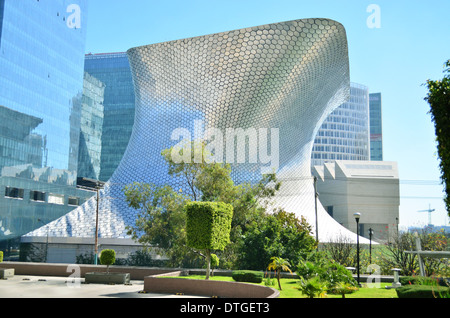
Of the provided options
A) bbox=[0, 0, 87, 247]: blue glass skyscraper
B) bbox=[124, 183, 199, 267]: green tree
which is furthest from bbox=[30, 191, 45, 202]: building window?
bbox=[124, 183, 199, 267]: green tree

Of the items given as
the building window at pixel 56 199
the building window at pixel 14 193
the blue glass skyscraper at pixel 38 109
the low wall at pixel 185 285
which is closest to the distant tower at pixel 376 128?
the blue glass skyscraper at pixel 38 109

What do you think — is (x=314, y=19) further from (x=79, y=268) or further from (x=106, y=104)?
(x=106, y=104)

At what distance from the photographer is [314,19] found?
110ft

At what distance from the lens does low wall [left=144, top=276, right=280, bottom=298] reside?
1702cm

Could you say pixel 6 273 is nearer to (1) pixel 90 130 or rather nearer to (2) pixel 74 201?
(2) pixel 74 201

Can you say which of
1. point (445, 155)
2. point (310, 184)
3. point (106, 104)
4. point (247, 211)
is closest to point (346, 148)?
point (106, 104)

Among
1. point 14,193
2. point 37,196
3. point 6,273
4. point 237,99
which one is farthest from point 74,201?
point 6,273

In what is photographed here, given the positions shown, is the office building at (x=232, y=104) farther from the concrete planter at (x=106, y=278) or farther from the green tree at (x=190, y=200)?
the concrete planter at (x=106, y=278)

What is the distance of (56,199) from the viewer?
66250 mm

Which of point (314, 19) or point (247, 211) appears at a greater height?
point (314, 19)

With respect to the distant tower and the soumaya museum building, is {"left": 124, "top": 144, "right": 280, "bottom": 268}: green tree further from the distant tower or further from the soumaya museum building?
the distant tower

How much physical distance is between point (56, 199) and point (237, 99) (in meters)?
39.5
